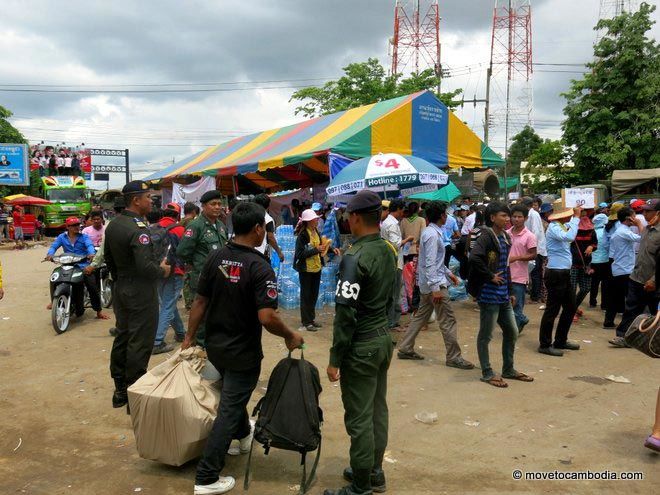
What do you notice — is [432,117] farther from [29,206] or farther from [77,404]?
[29,206]

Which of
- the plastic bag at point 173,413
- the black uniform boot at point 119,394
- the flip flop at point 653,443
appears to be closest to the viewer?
the plastic bag at point 173,413

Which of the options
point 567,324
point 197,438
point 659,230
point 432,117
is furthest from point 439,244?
point 432,117

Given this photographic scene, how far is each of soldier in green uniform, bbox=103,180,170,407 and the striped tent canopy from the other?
4770mm

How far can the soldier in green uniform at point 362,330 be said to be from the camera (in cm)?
297

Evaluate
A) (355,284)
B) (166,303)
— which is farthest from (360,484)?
(166,303)

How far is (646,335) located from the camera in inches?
145

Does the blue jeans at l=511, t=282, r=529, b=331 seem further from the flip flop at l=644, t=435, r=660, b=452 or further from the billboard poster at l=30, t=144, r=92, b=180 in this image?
the billboard poster at l=30, t=144, r=92, b=180

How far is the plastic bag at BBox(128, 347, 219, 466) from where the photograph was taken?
323 cm

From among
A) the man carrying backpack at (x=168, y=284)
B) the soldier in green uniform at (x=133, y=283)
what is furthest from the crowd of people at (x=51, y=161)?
the soldier in green uniform at (x=133, y=283)

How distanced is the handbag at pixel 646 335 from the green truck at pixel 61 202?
28.9 metres

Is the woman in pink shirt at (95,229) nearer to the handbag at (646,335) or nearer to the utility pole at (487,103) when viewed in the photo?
the handbag at (646,335)

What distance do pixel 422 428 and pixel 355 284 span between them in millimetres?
1904

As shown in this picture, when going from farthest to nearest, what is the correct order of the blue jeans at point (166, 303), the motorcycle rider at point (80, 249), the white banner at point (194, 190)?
the white banner at point (194, 190), the motorcycle rider at point (80, 249), the blue jeans at point (166, 303)

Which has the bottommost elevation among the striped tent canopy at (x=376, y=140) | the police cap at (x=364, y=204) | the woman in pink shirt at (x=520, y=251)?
the woman in pink shirt at (x=520, y=251)
